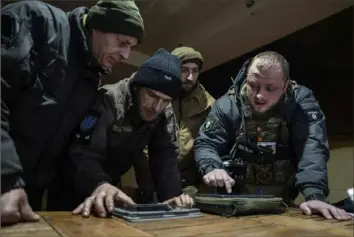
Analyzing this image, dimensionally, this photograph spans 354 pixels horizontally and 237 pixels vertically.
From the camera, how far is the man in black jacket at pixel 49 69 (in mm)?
854

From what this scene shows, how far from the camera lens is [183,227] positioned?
74 centimetres

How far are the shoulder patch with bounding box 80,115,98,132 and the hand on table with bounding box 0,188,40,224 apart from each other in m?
0.32

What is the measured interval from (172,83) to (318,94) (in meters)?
1.42

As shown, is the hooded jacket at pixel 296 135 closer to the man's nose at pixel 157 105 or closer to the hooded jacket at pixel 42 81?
the man's nose at pixel 157 105

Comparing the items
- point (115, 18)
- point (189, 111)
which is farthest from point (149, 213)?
point (189, 111)

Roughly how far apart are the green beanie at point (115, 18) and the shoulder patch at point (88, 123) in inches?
9.4

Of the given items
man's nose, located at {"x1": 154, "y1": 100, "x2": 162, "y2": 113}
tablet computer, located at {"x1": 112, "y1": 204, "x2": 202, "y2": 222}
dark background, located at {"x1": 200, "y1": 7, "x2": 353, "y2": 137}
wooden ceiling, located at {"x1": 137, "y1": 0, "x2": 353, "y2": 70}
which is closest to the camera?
tablet computer, located at {"x1": 112, "y1": 204, "x2": 202, "y2": 222}

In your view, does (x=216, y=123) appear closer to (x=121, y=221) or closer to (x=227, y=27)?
(x=121, y=221)

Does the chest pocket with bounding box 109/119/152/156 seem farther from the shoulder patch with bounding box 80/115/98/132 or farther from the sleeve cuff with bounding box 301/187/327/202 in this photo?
the sleeve cuff with bounding box 301/187/327/202

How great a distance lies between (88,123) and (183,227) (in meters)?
0.43

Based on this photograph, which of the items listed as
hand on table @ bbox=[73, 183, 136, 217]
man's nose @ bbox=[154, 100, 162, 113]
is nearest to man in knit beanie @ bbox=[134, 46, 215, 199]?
man's nose @ bbox=[154, 100, 162, 113]

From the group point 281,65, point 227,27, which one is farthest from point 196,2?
point 281,65

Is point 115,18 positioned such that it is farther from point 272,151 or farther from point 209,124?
point 272,151

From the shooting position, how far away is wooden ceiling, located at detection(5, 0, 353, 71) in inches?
75.6
